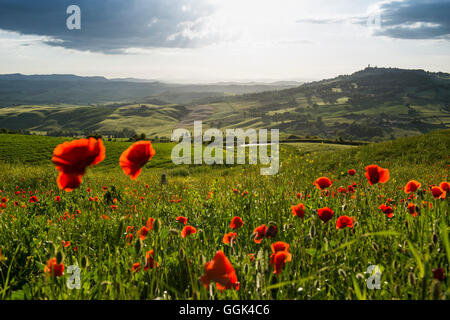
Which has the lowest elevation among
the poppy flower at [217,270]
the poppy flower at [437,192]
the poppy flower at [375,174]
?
the poppy flower at [217,270]

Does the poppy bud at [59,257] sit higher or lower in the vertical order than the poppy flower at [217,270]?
lower

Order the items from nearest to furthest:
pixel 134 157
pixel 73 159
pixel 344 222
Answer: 1. pixel 73 159
2. pixel 134 157
3. pixel 344 222

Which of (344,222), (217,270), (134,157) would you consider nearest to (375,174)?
(344,222)

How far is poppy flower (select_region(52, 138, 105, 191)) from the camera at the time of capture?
1430mm

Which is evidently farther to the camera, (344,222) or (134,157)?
(344,222)

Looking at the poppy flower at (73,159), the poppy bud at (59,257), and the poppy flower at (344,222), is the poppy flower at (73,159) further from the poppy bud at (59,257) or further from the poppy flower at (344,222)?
the poppy flower at (344,222)

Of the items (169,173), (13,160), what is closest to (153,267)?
(169,173)

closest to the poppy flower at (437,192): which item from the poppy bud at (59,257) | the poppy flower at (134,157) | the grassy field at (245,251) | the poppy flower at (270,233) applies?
the grassy field at (245,251)

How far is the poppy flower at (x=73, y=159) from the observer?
143 centimetres

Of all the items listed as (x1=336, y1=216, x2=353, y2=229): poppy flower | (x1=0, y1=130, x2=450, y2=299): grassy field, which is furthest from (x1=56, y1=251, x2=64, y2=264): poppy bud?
(x1=336, y1=216, x2=353, y2=229): poppy flower

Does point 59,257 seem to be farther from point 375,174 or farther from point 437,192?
point 437,192

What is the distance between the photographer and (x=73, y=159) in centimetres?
144

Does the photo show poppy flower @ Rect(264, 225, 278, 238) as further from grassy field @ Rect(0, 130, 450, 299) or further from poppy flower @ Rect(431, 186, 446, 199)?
poppy flower @ Rect(431, 186, 446, 199)
